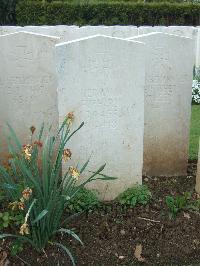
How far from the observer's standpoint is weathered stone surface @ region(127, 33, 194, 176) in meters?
4.27

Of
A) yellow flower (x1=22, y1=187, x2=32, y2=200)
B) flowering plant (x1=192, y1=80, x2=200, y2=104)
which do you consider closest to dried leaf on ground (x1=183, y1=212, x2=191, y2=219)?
yellow flower (x1=22, y1=187, x2=32, y2=200)

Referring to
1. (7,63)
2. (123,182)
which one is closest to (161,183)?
(123,182)

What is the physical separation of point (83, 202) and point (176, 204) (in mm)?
756

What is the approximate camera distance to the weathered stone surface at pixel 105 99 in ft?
11.9

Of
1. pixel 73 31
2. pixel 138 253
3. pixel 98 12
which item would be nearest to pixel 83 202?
pixel 138 253

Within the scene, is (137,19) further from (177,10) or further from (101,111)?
(101,111)

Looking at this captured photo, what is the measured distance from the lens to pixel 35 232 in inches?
129

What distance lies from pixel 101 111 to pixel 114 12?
996 cm

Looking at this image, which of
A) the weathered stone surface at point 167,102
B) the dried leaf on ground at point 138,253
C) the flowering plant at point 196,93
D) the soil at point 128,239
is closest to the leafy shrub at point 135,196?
the soil at point 128,239

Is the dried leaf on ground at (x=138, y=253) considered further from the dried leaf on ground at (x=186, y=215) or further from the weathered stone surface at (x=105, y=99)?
the weathered stone surface at (x=105, y=99)

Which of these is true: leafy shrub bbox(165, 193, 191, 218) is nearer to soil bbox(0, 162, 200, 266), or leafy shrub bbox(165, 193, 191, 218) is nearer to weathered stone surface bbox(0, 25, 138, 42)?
soil bbox(0, 162, 200, 266)

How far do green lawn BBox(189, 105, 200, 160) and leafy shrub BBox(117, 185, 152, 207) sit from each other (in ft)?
4.43

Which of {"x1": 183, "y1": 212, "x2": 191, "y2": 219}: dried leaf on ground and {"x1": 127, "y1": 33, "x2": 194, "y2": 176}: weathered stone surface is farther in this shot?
{"x1": 127, "y1": 33, "x2": 194, "y2": 176}: weathered stone surface

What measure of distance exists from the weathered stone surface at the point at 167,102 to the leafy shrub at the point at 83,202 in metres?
0.93
